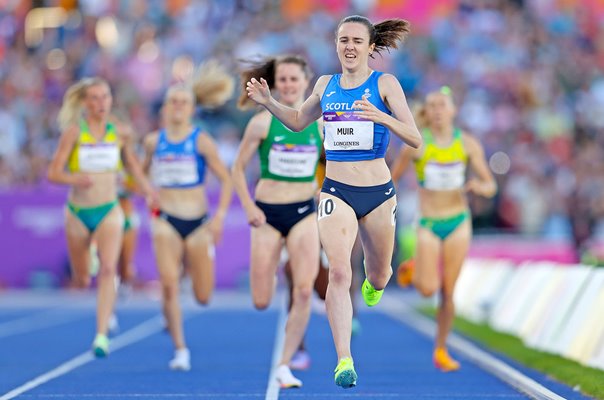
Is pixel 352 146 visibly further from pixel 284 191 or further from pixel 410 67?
pixel 410 67

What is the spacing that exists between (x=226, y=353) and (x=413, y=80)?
13.8 m

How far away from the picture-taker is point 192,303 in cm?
2348

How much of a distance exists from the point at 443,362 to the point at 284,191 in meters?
2.35

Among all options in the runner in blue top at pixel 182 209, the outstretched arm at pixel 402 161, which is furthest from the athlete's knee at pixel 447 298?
the runner in blue top at pixel 182 209

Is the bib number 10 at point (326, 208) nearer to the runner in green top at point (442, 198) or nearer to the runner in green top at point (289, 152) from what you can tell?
the runner in green top at point (289, 152)

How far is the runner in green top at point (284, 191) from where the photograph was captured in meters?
10.4

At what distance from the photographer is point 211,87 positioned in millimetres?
12773

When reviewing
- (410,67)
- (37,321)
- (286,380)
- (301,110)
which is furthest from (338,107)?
(410,67)

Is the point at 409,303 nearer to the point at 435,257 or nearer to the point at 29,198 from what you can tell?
the point at 29,198

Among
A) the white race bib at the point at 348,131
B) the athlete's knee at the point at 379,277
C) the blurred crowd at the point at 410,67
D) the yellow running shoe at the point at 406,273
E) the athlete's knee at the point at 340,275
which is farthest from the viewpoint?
the blurred crowd at the point at 410,67

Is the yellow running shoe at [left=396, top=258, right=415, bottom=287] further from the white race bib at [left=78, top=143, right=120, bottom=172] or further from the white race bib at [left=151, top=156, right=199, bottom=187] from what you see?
the white race bib at [left=78, top=143, right=120, bottom=172]

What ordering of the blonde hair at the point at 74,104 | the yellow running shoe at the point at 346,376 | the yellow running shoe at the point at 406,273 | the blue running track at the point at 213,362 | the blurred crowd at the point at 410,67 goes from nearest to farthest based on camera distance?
the yellow running shoe at the point at 346,376 → the blue running track at the point at 213,362 → the blonde hair at the point at 74,104 → the yellow running shoe at the point at 406,273 → the blurred crowd at the point at 410,67

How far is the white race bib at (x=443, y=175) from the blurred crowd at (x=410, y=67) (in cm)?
1237

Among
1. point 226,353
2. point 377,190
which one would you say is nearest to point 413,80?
point 226,353
